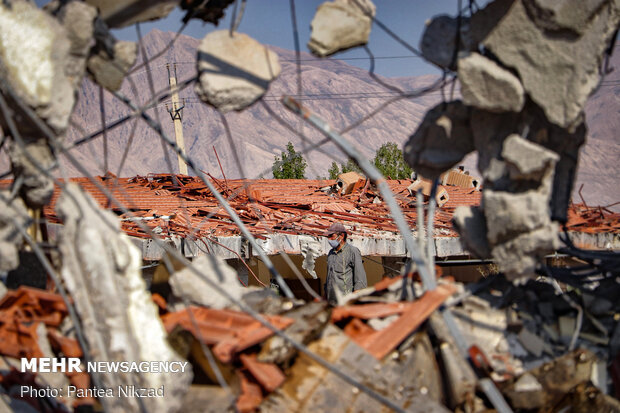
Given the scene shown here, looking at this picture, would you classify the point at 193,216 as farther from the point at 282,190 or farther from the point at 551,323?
the point at 551,323

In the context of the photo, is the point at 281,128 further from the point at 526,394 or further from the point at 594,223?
the point at 526,394

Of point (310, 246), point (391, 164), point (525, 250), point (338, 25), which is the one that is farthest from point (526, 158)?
point (391, 164)

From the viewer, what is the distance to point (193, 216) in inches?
326

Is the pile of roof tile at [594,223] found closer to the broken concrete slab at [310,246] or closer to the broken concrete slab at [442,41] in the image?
the broken concrete slab at [310,246]

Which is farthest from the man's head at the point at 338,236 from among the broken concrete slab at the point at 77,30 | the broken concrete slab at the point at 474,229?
the broken concrete slab at the point at 77,30

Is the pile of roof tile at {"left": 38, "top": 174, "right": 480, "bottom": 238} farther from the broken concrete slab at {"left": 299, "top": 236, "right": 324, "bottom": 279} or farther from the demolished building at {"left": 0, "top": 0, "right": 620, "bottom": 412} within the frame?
the demolished building at {"left": 0, "top": 0, "right": 620, "bottom": 412}

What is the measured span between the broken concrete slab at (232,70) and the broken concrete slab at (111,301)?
1012 millimetres

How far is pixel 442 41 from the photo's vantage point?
3576mm

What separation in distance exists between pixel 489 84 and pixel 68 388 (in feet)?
11.2

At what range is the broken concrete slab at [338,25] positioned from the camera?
330cm

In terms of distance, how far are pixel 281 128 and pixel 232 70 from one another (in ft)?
336

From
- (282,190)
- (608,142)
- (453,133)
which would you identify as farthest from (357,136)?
(453,133)

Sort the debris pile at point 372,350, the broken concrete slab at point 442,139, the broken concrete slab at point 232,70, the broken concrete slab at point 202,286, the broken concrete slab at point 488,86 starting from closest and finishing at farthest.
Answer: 1. the debris pile at point 372,350
2. the broken concrete slab at point 488,86
3. the broken concrete slab at point 232,70
4. the broken concrete slab at point 202,286
5. the broken concrete slab at point 442,139

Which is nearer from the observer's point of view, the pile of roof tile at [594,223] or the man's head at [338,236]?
the man's head at [338,236]
